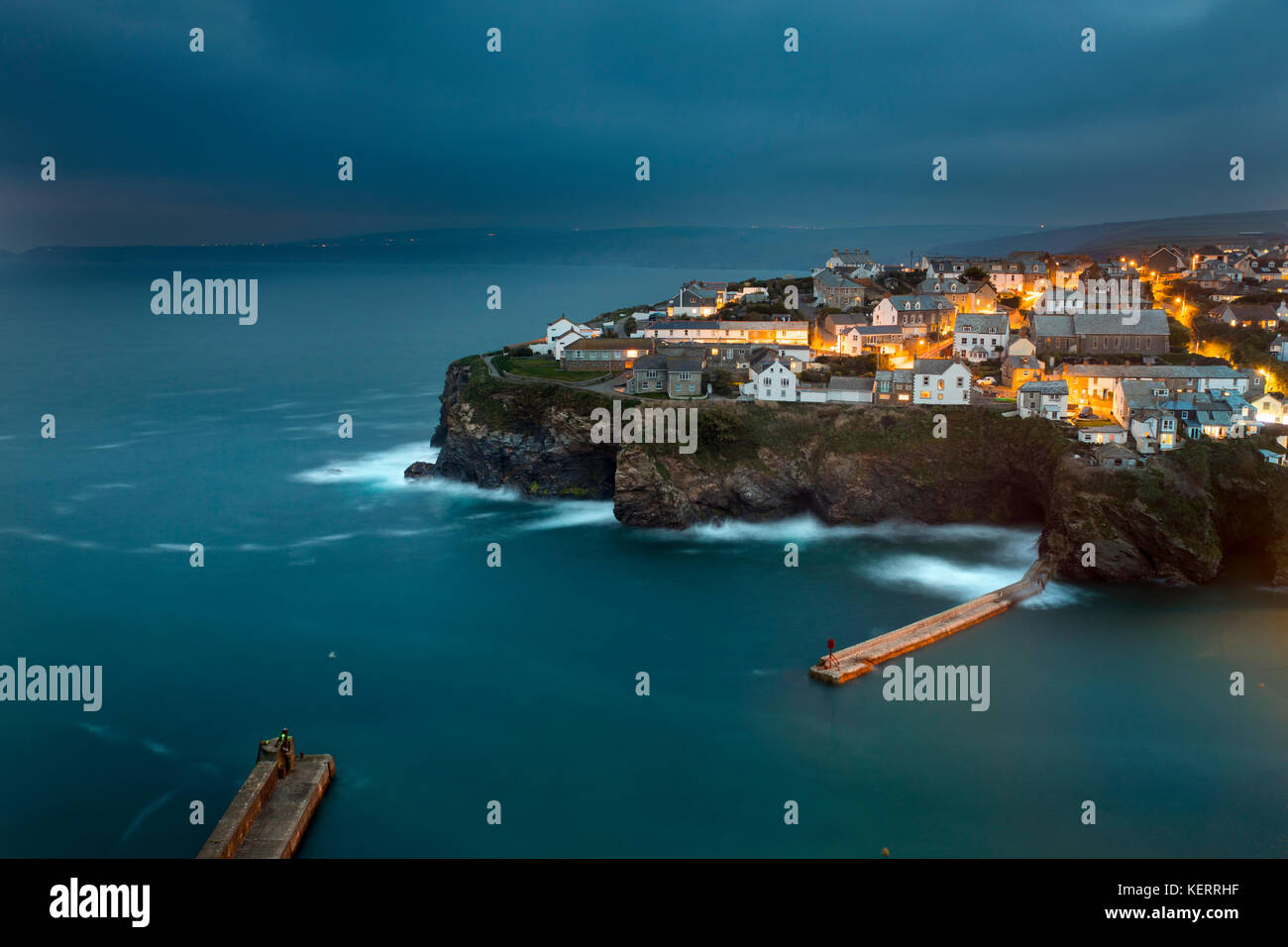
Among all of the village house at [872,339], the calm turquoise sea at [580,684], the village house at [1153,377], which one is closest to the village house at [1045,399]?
the village house at [1153,377]

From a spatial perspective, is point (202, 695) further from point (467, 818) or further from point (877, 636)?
point (877, 636)

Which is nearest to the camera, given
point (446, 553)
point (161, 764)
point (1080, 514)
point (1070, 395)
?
point (161, 764)

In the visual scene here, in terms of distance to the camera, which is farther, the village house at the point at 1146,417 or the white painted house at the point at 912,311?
the white painted house at the point at 912,311

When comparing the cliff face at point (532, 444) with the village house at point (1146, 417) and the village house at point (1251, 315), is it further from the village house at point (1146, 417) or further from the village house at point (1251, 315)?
the village house at point (1251, 315)

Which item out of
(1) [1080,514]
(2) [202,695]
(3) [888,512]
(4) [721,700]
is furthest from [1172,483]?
(2) [202,695]

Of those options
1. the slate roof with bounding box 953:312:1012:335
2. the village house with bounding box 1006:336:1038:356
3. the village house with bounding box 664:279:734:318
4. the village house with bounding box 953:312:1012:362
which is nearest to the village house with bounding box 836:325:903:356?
the village house with bounding box 953:312:1012:362

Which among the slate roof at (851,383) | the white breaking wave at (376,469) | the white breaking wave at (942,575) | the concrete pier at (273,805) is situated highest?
the slate roof at (851,383)
